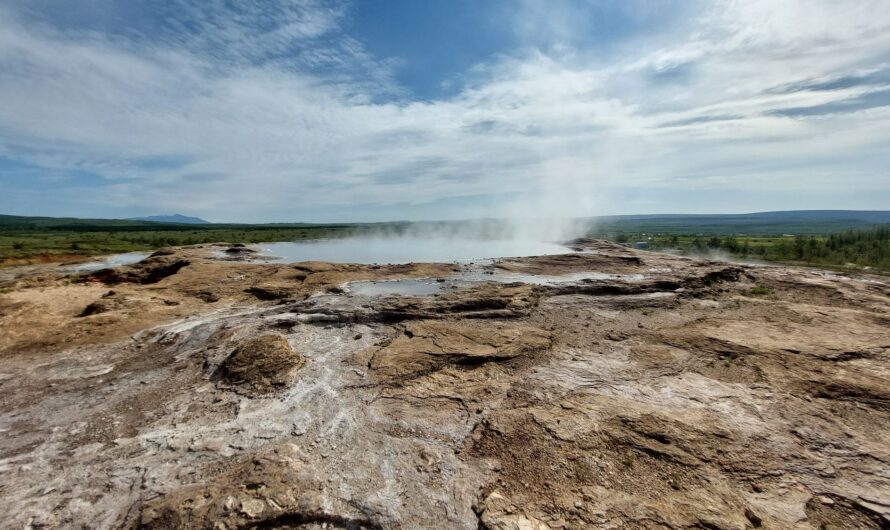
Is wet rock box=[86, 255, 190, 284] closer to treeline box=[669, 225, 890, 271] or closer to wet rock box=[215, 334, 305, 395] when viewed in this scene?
wet rock box=[215, 334, 305, 395]

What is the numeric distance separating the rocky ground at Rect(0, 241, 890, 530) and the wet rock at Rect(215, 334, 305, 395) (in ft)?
0.19

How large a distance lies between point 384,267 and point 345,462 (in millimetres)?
18132

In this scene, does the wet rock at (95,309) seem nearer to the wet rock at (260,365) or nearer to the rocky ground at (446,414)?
the rocky ground at (446,414)

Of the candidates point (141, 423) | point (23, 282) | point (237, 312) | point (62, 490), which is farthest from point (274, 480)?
point (23, 282)

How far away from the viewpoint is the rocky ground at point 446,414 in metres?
5.68

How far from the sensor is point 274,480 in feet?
19.8

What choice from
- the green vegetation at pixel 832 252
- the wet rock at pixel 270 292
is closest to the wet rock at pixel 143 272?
the wet rock at pixel 270 292

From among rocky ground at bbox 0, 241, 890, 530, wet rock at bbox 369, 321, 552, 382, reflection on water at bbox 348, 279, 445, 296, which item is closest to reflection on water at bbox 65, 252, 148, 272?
rocky ground at bbox 0, 241, 890, 530

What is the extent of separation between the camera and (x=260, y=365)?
9898 mm

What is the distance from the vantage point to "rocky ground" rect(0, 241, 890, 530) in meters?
5.68

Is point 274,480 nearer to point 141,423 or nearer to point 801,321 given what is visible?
point 141,423

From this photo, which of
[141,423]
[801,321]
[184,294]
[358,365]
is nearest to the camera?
[141,423]

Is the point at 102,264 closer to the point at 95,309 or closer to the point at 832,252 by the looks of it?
the point at 95,309

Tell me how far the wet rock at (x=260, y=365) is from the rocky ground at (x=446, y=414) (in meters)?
0.06
